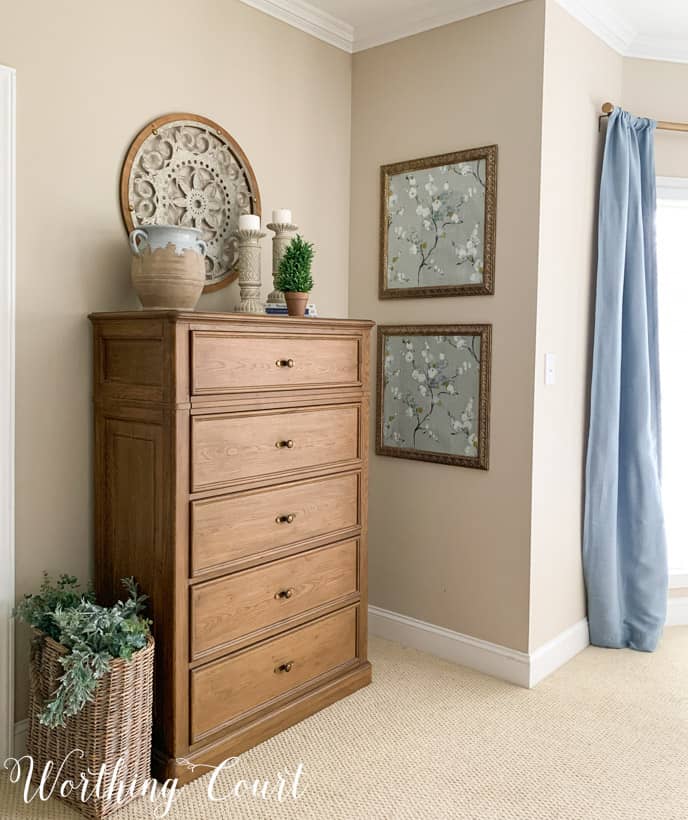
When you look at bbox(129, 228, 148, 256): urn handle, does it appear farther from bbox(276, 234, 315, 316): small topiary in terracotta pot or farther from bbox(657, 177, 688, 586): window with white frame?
bbox(657, 177, 688, 586): window with white frame

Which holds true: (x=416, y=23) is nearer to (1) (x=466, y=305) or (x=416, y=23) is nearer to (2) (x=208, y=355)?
(1) (x=466, y=305)

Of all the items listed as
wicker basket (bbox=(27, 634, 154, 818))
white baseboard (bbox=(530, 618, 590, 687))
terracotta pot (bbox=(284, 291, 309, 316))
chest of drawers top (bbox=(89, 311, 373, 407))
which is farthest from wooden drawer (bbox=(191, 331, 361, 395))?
white baseboard (bbox=(530, 618, 590, 687))

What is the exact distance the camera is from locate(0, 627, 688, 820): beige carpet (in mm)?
2102

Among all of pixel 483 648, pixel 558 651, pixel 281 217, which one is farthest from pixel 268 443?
pixel 558 651

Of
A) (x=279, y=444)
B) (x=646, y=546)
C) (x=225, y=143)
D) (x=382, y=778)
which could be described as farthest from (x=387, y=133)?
(x=382, y=778)

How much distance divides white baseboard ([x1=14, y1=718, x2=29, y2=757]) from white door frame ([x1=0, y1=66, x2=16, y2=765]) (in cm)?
2

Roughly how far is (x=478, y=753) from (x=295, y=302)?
5.23 feet

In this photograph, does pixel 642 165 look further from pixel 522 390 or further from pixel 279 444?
pixel 279 444

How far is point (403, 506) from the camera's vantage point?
322cm

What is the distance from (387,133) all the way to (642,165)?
3.59 feet

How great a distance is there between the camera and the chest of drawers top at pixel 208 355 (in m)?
2.11

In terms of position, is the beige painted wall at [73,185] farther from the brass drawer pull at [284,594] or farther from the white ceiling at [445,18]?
the brass drawer pull at [284,594]

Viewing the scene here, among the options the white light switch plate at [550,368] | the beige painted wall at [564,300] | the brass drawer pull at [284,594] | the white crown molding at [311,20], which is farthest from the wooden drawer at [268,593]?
the white crown molding at [311,20]

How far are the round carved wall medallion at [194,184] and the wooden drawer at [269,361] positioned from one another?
49cm
